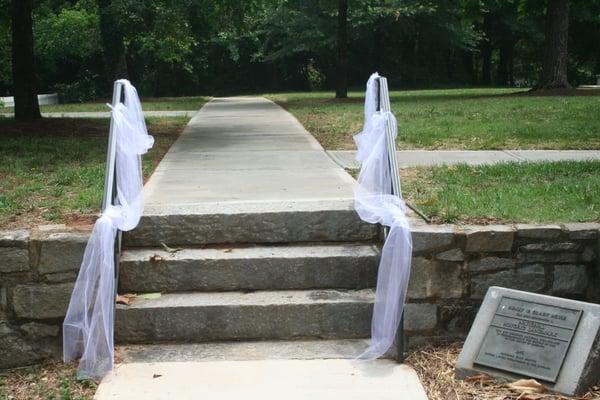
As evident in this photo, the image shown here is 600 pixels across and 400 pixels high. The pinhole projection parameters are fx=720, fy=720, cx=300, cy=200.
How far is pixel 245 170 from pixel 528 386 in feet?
14.6

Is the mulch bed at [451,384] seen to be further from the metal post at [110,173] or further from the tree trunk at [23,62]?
the tree trunk at [23,62]

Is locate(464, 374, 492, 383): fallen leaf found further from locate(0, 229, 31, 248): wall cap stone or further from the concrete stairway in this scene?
locate(0, 229, 31, 248): wall cap stone

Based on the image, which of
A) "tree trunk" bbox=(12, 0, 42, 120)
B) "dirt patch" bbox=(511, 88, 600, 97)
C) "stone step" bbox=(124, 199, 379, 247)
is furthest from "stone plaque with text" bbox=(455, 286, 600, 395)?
"dirt patch" bbox=(511, 88, 600, 97)

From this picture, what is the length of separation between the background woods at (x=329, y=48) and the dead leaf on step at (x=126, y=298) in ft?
42.0

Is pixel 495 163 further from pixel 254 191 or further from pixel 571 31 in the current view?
pixel 571 31

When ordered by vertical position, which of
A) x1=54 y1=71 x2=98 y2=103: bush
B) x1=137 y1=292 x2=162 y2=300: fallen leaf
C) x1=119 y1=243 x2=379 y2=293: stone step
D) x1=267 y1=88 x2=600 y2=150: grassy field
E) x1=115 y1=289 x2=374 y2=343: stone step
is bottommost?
x1=115 y1=289 x2=374 y2=343: stone step

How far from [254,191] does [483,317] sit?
2.64m

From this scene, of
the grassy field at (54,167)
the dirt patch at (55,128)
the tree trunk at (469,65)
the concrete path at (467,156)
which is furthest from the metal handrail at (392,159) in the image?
the tree trunk at (469,65)

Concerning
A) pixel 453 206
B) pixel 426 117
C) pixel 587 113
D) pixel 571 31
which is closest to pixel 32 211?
pixel 453 206

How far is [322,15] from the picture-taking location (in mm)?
33188

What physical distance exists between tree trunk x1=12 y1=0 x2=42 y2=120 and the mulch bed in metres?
10.3

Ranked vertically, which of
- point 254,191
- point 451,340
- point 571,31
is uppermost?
point 571,31

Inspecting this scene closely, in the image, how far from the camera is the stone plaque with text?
383 centimetres

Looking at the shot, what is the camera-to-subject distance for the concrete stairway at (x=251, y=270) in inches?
177
